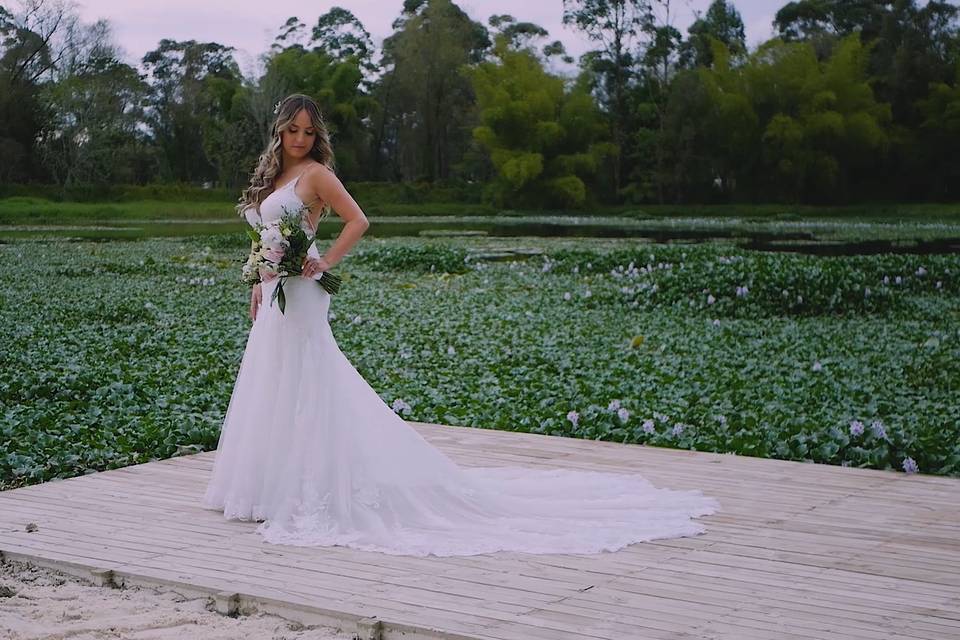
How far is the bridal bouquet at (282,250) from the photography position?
3746 millimetres

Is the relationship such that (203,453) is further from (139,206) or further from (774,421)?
(139,206)

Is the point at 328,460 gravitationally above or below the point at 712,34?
below

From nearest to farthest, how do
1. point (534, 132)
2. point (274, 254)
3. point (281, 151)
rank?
point (274, 254), point (281, 151), point (534, 132)

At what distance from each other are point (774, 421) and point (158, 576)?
343 cm

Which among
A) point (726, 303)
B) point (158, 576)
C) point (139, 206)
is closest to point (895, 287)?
point (726, 303)

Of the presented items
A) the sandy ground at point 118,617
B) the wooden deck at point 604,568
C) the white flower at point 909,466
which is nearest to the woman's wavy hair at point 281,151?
the wooden deck at point 604,568

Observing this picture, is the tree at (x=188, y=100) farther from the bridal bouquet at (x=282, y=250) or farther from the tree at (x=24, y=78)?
the bridal bouquet at (x=282, y=250)

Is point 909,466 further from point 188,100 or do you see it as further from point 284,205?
point 188,100

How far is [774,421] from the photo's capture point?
556 cm

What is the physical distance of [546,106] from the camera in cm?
4281

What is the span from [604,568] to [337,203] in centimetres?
A: 152

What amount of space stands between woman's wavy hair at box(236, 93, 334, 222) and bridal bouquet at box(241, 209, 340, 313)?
0.13 meters

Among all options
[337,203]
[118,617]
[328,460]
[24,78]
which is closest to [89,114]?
[24,78]

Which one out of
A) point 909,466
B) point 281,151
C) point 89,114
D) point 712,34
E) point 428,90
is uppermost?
point 712,34
